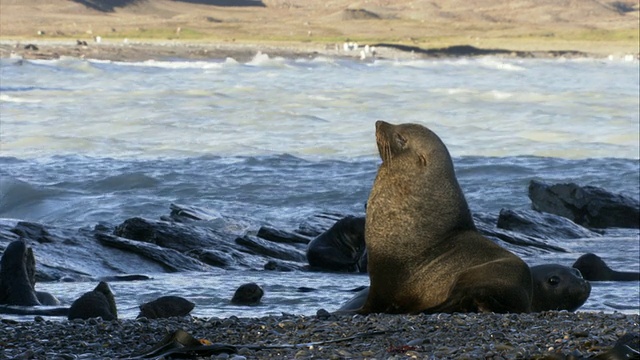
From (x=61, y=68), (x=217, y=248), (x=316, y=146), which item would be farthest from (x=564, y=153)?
(x=61, y=68)

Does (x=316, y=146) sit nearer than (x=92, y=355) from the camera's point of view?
No

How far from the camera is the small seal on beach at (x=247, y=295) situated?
959cm

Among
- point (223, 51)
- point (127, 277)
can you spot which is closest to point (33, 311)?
point (127, 277)

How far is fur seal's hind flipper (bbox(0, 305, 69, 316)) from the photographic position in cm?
843

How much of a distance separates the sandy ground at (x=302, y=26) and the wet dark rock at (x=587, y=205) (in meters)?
47.0

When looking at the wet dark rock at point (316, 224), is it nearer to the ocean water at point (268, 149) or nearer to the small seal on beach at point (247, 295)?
the ocean water at point (268, 149)

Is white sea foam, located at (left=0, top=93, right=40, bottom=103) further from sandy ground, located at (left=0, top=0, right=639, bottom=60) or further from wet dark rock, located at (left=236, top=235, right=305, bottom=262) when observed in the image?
wet dark rock, located at (left=236, top=235, right=305, bottom=262)

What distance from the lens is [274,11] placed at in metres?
142

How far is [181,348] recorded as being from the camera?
5977 mm

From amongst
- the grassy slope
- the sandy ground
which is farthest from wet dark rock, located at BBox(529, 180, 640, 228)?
the grassy slope

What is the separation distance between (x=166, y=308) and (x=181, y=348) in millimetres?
2595

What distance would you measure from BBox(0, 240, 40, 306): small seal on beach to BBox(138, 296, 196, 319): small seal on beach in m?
0.82

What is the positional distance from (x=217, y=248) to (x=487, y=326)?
6.28 m

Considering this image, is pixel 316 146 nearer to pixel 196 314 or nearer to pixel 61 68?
pixel 196 314
